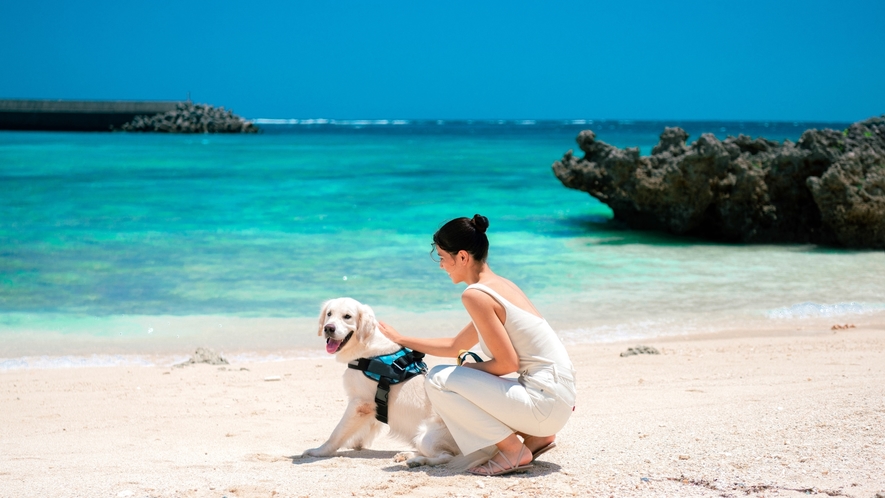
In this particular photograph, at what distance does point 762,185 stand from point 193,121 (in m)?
83.2

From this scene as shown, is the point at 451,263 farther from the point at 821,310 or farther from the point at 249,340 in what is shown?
the point at 821,310

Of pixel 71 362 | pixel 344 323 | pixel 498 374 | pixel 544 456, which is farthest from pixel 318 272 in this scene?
pixel 498 374

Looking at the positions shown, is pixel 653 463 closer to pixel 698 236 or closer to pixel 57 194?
pixel 698 236

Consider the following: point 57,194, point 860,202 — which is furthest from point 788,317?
point 57,194

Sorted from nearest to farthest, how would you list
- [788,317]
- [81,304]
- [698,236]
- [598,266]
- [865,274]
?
1. [788,317]
2. [81,304]
3. [865,274]
4. [598,266]
5. [698,236]

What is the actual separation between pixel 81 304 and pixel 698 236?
40.4ft

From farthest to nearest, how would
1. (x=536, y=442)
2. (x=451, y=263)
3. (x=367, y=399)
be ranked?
(x=367, y=399) < (x=536, y=442) < (x=451, y=263)

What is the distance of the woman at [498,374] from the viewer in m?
3.98

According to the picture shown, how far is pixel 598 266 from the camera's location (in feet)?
45.9

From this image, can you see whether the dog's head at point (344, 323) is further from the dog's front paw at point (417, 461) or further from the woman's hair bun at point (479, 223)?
the woman's hair bun at point (479, 223)

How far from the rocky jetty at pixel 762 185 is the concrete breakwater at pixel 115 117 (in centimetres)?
7952

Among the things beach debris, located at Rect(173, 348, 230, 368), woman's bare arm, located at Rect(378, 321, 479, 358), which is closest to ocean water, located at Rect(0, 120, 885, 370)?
beach debris, located at Rect(173, 348, 230, 368)

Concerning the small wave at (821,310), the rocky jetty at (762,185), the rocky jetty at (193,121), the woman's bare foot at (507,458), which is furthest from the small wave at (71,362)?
the rocky jetty at (193,121)

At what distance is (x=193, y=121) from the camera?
297 ft
